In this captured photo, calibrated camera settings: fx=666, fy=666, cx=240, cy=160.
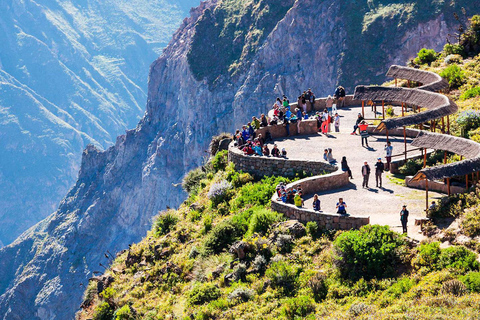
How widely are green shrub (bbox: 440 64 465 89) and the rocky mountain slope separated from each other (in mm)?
73314

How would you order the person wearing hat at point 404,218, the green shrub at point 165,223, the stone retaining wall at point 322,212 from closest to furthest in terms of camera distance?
the person wearing hat at point 404,218 < the stone retaining wall at point 322,212 < the green shrub at point 165,223

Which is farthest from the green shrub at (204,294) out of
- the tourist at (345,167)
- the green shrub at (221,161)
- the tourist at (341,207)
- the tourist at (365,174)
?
the green shrub at (221,161)

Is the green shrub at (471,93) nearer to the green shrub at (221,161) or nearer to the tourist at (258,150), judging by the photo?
the tourist at (258,150)

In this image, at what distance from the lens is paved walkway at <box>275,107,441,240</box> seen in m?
24.9

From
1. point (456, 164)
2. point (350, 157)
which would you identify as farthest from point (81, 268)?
point (456, 164)

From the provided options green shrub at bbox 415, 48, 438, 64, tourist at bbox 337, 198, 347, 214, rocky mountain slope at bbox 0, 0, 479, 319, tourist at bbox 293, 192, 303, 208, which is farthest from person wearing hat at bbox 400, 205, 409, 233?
rocky mountain slope at bbox 0, 0, 479, 319

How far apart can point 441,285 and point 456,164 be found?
5.60 metres

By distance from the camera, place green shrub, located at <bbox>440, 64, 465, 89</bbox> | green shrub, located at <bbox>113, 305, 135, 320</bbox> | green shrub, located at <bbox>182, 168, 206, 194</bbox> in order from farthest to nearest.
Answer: green shrub, located at <bbox>182, 168, 206, 194</bbox>
green shrub, located at <bbox>440, 64, 465, 89</bbox>
green shrub, located at <bbox>113, 305, 135, 320</bbox>

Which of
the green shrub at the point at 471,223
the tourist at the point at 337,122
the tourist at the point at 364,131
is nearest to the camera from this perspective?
the green shrub at the point at 471,223

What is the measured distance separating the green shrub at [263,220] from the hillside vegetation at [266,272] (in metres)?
0.04

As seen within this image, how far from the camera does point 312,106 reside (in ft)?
146

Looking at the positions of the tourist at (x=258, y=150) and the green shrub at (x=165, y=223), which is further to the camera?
the green shrub at (x=165, y=223)

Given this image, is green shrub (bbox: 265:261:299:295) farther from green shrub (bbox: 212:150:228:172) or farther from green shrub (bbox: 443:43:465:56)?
green shrub (bbox: 443:43:465:56)

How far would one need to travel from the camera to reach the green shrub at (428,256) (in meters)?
19.9
